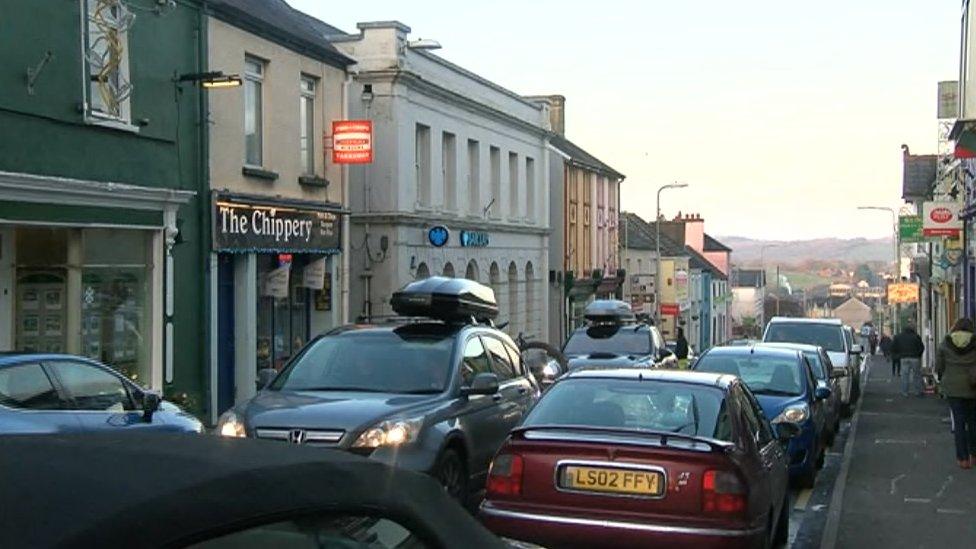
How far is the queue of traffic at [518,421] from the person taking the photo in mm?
6824

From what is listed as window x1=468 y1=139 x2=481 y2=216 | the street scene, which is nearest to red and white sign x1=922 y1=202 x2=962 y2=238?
the street scene

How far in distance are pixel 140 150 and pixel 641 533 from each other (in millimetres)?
12073

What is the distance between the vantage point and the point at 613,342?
20.9 meters

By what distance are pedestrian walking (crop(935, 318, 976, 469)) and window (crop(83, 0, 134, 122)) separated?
36.9ft

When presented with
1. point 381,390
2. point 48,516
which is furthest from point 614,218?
point 48,516

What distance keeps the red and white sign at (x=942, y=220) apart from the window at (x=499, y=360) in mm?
19676

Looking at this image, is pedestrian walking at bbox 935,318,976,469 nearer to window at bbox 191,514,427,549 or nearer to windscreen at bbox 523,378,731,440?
windscreen at bbox 523,378,731,440

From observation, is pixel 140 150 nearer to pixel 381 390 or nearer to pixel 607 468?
pixel 381 390

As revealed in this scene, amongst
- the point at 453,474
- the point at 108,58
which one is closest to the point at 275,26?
the point at 108,58

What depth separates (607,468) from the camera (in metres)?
6.90

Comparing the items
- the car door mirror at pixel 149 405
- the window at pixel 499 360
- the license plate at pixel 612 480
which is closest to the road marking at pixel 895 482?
the window at pixel 499 360

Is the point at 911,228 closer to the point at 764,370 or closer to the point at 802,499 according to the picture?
the point at 764,370

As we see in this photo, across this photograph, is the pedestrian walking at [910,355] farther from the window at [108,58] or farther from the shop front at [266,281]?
the window at [108,58]

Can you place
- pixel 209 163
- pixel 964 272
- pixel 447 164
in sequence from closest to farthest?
pixel 209 163, pixel 964 272, pixel 447 164
